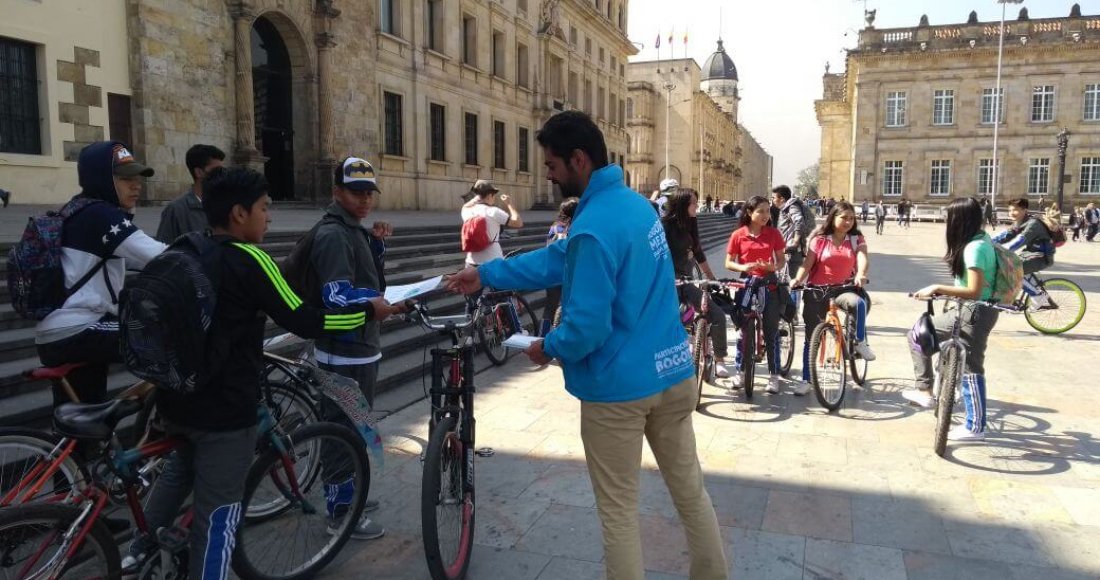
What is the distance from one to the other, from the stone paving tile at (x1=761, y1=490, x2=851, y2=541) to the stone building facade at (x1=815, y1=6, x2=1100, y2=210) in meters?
53.9

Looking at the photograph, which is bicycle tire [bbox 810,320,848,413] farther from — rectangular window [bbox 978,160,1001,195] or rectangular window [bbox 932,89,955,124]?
rectangular window [bbox 978,160,1001,195]

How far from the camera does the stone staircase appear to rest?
15.5 ft

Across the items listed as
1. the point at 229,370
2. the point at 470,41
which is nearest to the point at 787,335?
the point at 229,370

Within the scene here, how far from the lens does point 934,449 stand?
5.20 meters

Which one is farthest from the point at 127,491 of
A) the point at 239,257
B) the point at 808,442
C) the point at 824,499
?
the point at 808,442

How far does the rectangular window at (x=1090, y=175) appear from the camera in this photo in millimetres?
50000

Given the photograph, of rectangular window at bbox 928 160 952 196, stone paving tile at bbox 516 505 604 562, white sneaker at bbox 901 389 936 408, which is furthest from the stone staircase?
rectangular window at bbox 928 160 952 196

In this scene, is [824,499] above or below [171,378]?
below

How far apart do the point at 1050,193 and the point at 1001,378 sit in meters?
53.5

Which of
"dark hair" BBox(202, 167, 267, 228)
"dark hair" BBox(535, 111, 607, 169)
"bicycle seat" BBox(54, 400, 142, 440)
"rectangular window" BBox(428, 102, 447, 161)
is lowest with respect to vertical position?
"bicycle seat" BBox(54, 400, 142, 440)

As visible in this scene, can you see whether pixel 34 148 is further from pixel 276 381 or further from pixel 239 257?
pixel 239 257

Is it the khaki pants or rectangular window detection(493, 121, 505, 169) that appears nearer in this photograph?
the khaki pants

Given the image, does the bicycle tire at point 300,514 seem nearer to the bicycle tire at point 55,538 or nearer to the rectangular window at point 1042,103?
the bicycle tire at point 55,538

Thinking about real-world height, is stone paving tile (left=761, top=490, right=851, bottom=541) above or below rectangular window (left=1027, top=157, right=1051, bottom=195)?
below
